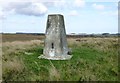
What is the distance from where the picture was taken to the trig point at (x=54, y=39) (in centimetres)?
1442

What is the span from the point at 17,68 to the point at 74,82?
2757mm

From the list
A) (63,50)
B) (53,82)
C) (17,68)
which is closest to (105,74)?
(53,82)

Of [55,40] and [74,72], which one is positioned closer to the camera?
[74,72]

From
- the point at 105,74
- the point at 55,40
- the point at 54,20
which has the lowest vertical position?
the point at 105,74

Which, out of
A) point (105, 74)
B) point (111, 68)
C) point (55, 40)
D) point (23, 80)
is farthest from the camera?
point (55, 40)

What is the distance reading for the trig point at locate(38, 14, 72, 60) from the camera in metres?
14.4

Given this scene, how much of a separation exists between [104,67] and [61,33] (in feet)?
14.8

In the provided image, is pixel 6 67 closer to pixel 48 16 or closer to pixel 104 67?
pixel 104 67

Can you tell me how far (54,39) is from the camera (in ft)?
47.4

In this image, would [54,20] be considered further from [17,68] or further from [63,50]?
[17,68]

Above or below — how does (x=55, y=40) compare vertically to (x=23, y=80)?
above

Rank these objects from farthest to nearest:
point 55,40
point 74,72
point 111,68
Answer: point 55,40
point 111,68
point 74,72

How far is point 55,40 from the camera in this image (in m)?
14.4

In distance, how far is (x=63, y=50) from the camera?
48.3 ft
